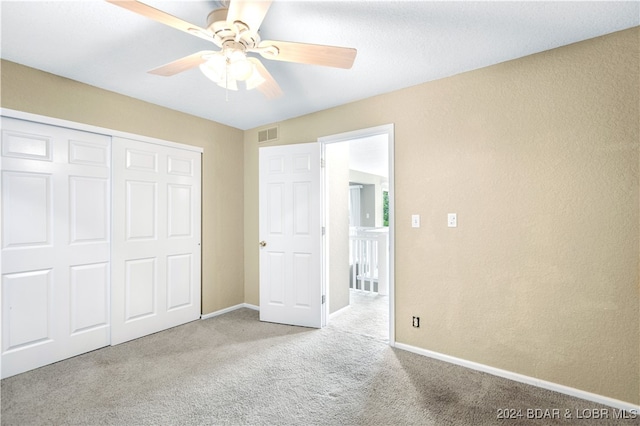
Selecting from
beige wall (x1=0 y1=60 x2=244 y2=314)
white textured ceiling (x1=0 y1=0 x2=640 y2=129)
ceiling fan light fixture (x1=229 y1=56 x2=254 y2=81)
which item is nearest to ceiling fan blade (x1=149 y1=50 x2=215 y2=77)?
ceiling fan light fixture (x1=229 y1=56 x2=254 y2=81)

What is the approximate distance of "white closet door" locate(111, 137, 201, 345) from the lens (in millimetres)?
2979

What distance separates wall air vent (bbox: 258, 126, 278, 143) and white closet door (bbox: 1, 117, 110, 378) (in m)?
1.68

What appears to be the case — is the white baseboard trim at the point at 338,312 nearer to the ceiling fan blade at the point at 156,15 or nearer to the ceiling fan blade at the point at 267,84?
the ceiling fan blade at the point at 267,84

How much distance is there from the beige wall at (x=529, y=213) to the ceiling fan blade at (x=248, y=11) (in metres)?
1.77

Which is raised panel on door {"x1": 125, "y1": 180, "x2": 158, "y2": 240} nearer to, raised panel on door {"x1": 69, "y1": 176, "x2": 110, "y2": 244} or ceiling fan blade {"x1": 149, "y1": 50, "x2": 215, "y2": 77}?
raised panel on door {"x1": 69, "y1": 176, "x2": 110, "y2": 244}

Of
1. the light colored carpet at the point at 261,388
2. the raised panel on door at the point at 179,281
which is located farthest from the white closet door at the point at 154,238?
the light colored carpet at the point at 261,388

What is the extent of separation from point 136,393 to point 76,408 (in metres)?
0.33

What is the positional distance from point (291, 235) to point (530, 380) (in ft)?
8.08

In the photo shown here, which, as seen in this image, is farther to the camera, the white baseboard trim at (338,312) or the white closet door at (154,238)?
the white baseboard trim at (338,312)

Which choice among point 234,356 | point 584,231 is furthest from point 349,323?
point 584,231

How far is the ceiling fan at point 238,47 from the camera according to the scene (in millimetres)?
1390

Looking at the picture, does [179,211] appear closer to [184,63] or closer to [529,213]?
[184,63]

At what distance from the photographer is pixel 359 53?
2223mm

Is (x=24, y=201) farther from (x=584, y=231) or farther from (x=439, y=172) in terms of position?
(x=584, y=231)
